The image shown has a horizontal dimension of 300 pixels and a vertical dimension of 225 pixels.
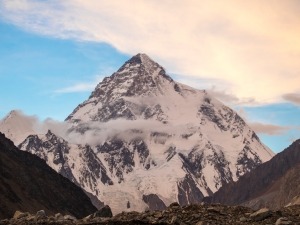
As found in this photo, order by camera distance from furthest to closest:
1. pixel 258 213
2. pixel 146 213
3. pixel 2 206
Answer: pixel 2 206 < pixel 146 213 < pixel 258 213

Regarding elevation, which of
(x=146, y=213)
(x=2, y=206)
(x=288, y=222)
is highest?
(x=2, y=206)

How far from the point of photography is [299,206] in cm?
3173

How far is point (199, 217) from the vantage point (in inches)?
1097

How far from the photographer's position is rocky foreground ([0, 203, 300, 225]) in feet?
89.5

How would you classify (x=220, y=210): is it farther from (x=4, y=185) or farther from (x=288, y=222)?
(x=4, y=185)

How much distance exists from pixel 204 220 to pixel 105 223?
465 centimetres

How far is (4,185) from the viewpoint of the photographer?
199 meters

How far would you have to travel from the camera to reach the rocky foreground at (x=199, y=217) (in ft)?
89.5

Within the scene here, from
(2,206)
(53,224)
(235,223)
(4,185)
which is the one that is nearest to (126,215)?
(53,224)

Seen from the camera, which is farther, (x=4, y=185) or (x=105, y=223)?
(x=4, y=185)

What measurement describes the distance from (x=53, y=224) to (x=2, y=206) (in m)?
153

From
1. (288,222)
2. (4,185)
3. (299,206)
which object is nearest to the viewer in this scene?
(288,222)

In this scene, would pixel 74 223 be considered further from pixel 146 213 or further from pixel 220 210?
pixel 220 210

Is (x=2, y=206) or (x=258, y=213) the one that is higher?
(x=2, y=206)
